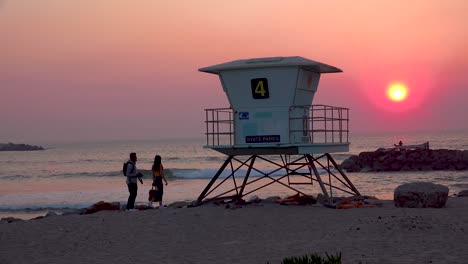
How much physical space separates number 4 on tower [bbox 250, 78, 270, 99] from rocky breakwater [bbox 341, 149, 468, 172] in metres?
42.9

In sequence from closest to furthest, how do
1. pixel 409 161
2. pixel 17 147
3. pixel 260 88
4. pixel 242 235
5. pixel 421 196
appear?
pixel 242 235 → pixel 421 196 → pixel 260 88 → pixel 409 161 → pixel 17 147

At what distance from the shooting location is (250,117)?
73.0 feet

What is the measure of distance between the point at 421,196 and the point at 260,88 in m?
5.77

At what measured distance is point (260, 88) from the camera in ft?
72.2

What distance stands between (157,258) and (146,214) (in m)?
6.87

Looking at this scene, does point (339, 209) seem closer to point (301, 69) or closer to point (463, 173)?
point (301, 69)

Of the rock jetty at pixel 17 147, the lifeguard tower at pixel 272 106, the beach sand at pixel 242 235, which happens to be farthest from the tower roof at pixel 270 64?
the rock jetty at pixel 17 147

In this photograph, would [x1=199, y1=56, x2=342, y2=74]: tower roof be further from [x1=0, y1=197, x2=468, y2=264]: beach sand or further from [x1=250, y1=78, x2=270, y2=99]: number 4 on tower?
[x1=0, y1=197, x2=468, y2=264]: beach sand

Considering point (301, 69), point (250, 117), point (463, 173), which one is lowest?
point (463, 173)

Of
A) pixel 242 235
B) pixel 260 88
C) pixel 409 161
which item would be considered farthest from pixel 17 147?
pixel 242 235

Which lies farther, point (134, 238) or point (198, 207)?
point (198, 207)

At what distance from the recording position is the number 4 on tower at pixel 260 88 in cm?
2194

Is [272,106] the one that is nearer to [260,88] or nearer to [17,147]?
[260,88]

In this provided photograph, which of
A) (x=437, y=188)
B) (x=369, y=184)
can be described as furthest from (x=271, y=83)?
(x=369, y=184)
